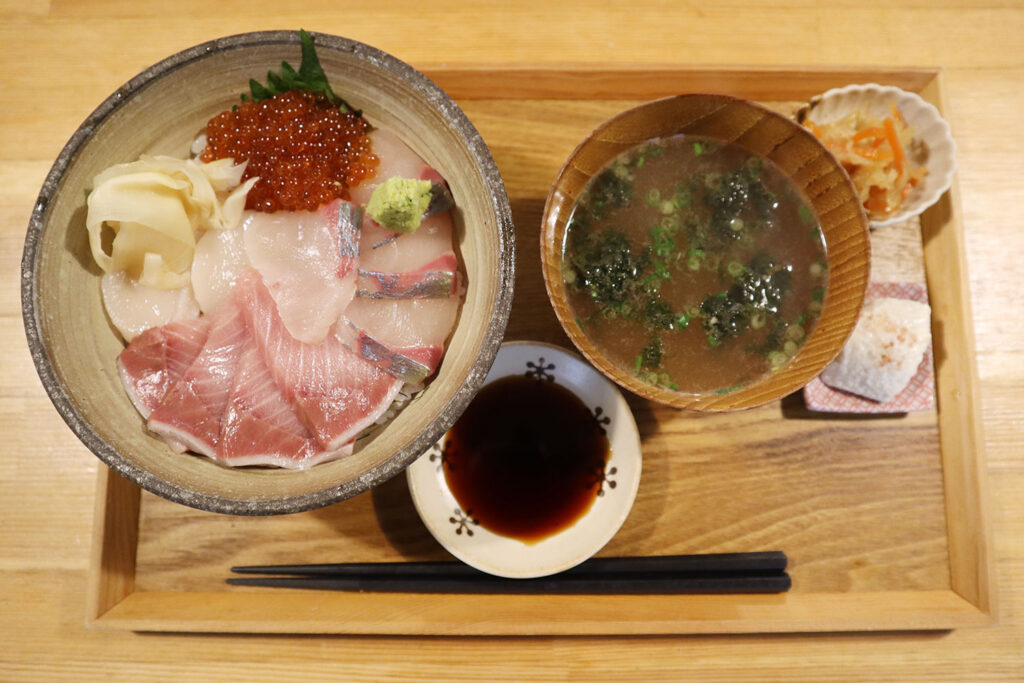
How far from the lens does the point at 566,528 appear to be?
1.84 metres

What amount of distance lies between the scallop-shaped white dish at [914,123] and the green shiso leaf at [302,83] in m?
1.41

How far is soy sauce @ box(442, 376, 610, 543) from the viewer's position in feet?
6.13

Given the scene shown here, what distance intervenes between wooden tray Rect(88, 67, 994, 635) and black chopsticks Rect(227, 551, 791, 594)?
1.5 inches

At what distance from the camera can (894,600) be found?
73.5 inches

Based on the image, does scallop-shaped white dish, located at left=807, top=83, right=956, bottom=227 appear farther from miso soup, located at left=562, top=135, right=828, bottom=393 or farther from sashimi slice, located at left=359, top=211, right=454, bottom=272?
sashimi slice, located at left=359, top=211, right=454, bottom=272

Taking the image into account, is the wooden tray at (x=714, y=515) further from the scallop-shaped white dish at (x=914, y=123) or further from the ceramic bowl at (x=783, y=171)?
the ceramic bowl at (x=783, y=171)

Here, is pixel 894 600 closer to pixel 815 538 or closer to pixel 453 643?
pixel 815 538

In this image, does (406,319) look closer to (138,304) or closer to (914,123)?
(138,304)

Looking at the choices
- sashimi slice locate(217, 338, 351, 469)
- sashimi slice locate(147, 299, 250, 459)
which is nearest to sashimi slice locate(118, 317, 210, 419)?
sashimi slice locate(147, 299, 250, 459)

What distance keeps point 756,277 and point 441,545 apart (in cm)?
117

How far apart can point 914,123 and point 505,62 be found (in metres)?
1.26

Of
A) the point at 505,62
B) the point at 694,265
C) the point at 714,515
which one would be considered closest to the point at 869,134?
the point at 694,265

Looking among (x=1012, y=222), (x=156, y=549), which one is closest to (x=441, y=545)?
(x=156, y=549)

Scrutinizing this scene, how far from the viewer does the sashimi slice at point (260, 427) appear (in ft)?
4.68
